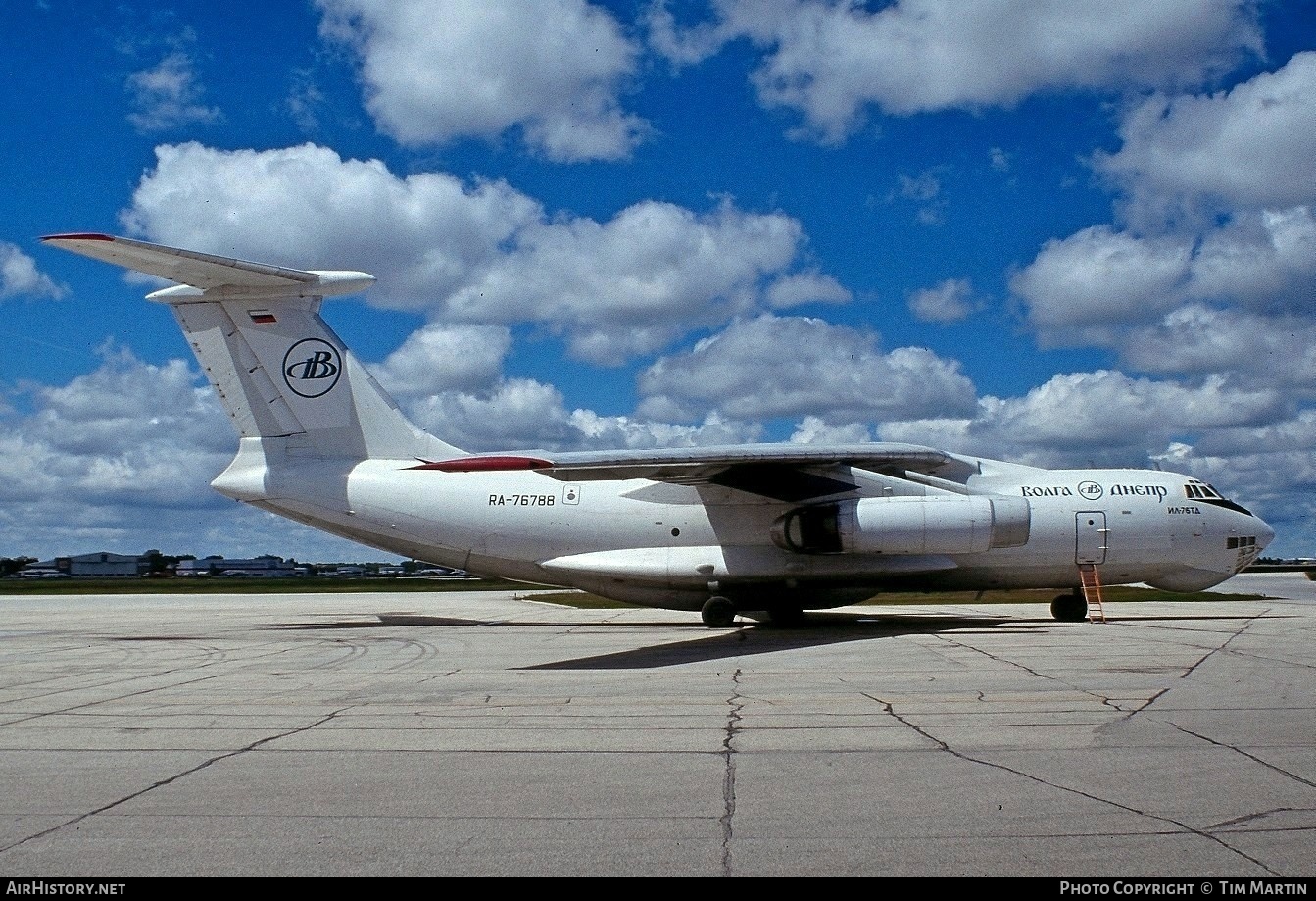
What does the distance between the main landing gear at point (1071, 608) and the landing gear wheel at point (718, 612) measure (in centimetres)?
590

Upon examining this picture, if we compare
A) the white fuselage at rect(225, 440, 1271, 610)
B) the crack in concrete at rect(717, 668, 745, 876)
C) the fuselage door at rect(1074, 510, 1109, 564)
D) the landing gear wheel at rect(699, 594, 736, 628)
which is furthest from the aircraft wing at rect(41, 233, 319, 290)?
the fuselage door at rect(1074, 510, 1109, 564)

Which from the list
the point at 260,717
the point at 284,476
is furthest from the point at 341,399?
the point at 260,717

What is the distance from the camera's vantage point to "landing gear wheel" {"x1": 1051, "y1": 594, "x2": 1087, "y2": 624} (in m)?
19.1

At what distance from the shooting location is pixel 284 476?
61.7 feet

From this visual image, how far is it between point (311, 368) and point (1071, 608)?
46.6ft

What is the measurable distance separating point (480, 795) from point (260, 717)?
3517mm

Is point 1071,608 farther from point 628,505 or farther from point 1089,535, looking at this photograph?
point 628,505

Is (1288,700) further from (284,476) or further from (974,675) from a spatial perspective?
(284,476)

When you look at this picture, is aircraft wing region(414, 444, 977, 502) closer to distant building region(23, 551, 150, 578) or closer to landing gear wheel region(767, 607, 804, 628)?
landing gear wheel region(767, 607, 804, 628)

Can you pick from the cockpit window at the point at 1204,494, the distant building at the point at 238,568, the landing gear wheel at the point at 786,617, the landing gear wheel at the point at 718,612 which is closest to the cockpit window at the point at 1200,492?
the cockpit window at the point at 1204,494

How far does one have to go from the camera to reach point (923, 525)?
54.0 feet

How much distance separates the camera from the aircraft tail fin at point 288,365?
734 inches

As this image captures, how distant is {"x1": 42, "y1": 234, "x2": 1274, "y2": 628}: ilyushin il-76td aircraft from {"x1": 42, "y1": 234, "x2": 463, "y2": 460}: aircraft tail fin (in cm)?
2
